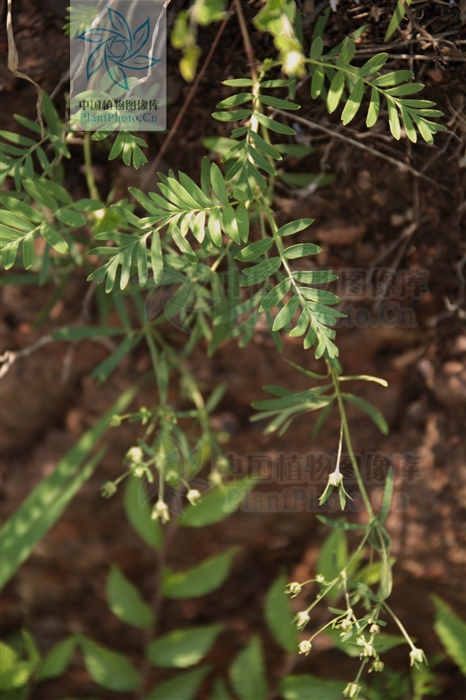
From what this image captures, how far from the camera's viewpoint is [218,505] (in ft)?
4.23

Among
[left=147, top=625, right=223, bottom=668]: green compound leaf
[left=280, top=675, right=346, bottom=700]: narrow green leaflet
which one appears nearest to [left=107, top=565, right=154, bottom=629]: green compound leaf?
[left=147, top=625, right=223, bottom=668]: green compound leaf

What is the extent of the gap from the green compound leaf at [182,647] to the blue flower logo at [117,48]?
1130mm

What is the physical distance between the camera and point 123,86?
29.6 inches

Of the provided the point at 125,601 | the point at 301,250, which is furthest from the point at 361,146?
the point at 125,601

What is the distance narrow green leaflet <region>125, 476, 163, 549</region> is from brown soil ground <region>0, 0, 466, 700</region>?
76mm

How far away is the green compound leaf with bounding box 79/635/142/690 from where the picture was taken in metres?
1.34

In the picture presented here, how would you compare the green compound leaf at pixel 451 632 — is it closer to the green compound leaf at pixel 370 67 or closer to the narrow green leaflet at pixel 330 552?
the narrow green leaflet at pixel 330 552

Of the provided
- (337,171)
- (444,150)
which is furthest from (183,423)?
(444,150)

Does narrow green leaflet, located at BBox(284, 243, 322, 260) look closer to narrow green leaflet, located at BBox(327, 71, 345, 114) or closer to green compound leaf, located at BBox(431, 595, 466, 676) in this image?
narrow green leaflet, located at BBox(327, 71, 345, 114)

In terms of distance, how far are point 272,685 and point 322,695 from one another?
23 cm

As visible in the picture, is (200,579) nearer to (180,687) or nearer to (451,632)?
(180,687)

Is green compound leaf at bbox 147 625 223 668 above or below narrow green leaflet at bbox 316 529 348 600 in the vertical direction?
below

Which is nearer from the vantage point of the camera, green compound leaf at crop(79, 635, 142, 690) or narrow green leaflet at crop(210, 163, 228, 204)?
narrow green leaflet at crop(210, 163, 228, 204)

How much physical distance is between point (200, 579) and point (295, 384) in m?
0.48
